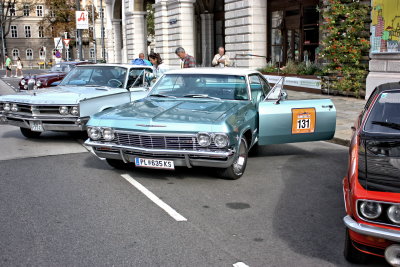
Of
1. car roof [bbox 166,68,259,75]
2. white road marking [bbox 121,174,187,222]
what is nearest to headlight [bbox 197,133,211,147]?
white road marking [bbox 121,174,187,222]

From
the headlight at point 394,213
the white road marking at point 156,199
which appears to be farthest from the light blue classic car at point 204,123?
the headlight at point 394,213

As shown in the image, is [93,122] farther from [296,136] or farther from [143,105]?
[296,136]

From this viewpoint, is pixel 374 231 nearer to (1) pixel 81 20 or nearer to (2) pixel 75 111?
(2) pixel 75 111

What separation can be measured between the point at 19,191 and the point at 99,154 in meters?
1.12

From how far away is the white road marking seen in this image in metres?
4.97

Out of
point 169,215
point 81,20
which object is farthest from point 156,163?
point 81,20

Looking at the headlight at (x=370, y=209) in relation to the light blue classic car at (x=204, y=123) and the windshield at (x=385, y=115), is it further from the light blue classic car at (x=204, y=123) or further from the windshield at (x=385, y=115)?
the light blue classic car at (x=204, y=123)

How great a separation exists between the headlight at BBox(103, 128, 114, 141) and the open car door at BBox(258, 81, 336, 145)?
213 cm

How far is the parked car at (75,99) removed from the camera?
8.70 meters

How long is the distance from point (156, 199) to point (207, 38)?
102 feet

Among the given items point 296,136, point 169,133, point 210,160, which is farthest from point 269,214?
point 296,136

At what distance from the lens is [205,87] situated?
731 centimetres

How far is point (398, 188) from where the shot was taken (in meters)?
3.43

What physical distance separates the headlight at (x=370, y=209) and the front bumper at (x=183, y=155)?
7.86ft
